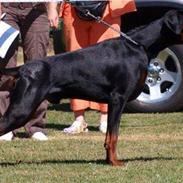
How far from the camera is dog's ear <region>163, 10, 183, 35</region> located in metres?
6.91

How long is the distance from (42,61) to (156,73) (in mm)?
3802

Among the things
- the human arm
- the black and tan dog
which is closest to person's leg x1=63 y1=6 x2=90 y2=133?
the human arm

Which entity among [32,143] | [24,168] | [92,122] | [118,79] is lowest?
[92,122]

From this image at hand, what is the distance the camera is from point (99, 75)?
689 cm

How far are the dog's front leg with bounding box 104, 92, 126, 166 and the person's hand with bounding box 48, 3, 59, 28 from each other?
1588 millimetres

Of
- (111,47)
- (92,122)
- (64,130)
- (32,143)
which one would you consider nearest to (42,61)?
(111,47)

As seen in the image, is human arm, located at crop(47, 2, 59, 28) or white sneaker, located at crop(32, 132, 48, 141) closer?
human arm, located at crop(47, 2, 59, 28)

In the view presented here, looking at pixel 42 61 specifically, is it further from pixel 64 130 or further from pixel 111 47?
pixel 64 130

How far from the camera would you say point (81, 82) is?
22.5 feet

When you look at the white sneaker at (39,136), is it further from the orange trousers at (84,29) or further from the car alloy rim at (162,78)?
the car alloy rim at (162,78)

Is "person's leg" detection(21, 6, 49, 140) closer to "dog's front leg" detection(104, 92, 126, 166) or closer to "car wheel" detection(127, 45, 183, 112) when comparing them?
"dog's front leg" detection(104, 92, 126, 166)

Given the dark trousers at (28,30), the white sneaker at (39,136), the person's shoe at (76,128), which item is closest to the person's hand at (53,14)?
the dark trousers at (28,30)

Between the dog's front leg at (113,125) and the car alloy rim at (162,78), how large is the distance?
3.36m

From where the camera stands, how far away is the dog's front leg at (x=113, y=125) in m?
6.91
